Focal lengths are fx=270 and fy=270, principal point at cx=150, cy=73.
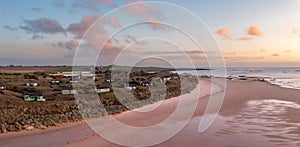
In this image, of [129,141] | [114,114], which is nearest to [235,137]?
[129,141]

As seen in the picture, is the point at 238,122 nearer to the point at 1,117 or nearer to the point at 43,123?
the point at 43,123

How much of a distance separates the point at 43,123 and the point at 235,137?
10850mm

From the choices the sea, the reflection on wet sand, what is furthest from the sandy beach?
the sea

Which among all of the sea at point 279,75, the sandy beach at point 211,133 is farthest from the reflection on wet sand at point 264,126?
the sea at point 279,75

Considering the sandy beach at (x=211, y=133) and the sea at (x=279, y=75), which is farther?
the sea at (x=279, y=75)

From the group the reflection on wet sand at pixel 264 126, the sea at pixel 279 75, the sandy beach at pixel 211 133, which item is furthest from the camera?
the sea at pixel 279 75

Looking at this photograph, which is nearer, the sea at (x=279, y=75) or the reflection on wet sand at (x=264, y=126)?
the reflection on wet sand at (x=264, y=126)

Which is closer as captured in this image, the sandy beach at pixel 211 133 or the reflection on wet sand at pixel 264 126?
the sandy beach at pixel 211 133

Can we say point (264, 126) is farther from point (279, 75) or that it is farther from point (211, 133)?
point (279, 75)

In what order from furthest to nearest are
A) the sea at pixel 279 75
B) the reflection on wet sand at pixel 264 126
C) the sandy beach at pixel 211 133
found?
the sea at pixel 279 75
the reflection on wet sand at pixel 264 126
the sandy beach at pixel 211 133

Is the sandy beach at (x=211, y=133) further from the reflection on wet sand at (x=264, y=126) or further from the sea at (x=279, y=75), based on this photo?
the sea at (x=279, y=75)

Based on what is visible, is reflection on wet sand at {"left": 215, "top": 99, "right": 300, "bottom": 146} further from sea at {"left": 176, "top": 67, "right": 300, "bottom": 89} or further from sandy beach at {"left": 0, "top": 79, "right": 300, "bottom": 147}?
sea at {"left": 176, "top": 67, "right": 300, "bottom": 89}

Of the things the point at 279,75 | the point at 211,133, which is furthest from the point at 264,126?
the point at 279,75

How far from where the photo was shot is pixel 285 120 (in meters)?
16.2
